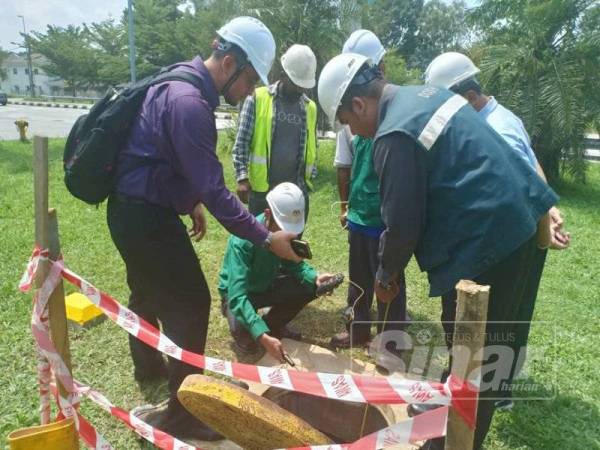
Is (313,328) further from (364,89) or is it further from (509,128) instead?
(364,89)

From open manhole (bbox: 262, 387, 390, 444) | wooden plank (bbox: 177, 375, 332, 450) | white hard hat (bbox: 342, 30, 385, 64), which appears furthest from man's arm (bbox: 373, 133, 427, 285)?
white hard hat (bbox: 342, 30, 385, 64)

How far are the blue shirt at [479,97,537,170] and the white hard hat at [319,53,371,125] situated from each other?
33.5 inches

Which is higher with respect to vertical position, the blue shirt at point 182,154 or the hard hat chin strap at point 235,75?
the hard hat chin strap at point 235,75

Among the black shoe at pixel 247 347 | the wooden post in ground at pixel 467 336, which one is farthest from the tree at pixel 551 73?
the wooden post in ground at pixel 467 336

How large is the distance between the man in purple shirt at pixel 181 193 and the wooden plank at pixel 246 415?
16.2 inches

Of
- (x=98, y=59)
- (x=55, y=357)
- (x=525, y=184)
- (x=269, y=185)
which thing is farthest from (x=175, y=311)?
(x=98, y=59)

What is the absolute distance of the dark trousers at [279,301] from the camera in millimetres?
3398

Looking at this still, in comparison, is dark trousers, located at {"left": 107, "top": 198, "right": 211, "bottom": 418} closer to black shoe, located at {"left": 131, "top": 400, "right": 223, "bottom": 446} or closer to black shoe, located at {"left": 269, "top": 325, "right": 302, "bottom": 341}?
black shoe, located at {"left": 131, "top": 400, "right": 223, "bottom": 446}

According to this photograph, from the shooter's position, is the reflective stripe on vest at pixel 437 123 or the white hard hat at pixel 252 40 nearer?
the reflective stripe on vest at pixel 437 123

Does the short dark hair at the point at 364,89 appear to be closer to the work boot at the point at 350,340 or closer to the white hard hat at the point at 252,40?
the white hard hat at the point at 252,40

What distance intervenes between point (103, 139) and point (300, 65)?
6.63ft

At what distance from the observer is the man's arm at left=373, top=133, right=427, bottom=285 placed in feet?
6.10

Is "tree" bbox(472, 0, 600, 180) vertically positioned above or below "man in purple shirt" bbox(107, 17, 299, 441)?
above

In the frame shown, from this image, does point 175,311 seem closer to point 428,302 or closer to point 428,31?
point 428,302
